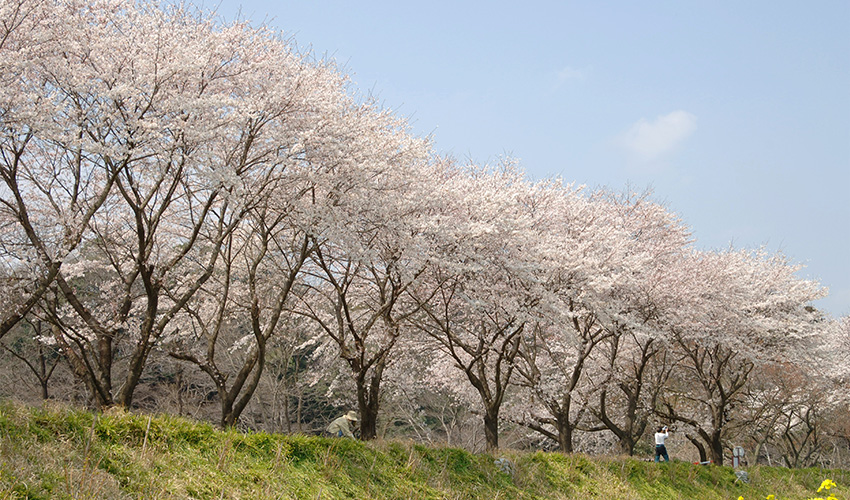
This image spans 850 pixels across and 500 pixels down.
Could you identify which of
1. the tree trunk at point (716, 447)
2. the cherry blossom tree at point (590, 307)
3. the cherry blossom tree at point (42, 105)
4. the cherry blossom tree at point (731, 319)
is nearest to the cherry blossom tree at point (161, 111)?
the cherry blossom tree at point (42, 105)

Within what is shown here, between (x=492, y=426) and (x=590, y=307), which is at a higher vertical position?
(x=590, y=307)

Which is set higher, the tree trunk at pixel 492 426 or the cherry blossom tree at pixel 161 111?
the cherry blossom tree at pixel 161 111

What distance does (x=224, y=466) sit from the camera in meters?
7.16

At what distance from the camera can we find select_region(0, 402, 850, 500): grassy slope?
5.84 m

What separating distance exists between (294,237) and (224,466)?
22.2 ft

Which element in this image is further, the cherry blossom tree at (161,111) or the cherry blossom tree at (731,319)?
the cherry blossom tree at (731,319)

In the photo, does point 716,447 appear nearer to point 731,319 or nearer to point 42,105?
point 731,319

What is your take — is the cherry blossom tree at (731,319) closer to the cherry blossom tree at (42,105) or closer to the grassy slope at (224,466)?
the grassy slope at (224,466)

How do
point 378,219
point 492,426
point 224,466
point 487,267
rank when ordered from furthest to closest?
point 492,426
point 487,267
point 378,219
point 224,466

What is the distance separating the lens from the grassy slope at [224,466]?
5840mm

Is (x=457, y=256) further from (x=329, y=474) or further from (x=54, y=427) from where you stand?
(x=54, y=427)

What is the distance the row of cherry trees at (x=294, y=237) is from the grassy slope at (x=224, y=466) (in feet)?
12.8

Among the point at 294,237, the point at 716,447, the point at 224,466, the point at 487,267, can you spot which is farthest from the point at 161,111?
the point at 716,447

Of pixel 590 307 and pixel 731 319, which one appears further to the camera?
pixel 731 319
